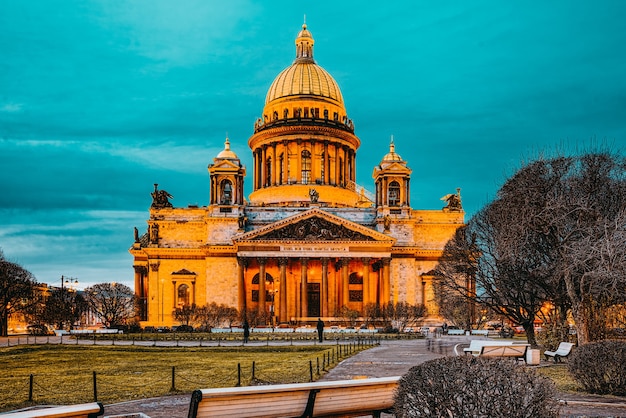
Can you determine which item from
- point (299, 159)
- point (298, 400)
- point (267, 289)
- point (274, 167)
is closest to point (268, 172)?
point (274, 167)

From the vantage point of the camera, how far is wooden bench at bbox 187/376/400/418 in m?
8.88

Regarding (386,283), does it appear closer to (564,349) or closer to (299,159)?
(299,159)

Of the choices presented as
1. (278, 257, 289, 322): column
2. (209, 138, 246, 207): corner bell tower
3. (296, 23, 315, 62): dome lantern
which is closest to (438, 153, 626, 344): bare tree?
(278, 257, 289, 322): column

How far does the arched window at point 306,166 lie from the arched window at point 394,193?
13.5 m

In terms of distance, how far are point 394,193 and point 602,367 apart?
65.0 metres

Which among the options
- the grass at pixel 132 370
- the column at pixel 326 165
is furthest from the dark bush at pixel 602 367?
the column at pixel 326 165

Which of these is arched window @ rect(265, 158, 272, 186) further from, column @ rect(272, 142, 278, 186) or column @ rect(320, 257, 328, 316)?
column @ rect(320, 257, 328, 316)

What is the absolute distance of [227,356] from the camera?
32.1m

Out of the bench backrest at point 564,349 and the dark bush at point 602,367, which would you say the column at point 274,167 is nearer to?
the bench backrest at point 564,349

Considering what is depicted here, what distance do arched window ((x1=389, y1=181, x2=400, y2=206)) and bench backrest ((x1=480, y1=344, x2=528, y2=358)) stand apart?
58.5m

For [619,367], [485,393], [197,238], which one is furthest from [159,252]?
[485,393]

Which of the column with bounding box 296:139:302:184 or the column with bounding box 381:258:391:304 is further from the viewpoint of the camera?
the column with bounding box 296:139:302:184

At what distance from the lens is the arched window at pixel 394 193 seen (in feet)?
266

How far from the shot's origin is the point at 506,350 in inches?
882
